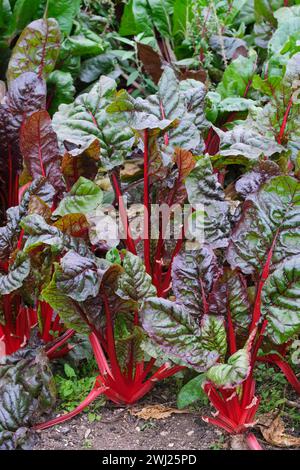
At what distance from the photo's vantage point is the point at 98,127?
202 centimetres

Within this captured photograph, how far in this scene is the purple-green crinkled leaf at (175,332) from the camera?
157cm

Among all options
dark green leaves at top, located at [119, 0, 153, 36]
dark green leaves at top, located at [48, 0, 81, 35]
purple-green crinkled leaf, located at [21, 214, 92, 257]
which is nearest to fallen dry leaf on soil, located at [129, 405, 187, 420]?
purple-green crinkled leaf, located at [21, 214, 92, 257]

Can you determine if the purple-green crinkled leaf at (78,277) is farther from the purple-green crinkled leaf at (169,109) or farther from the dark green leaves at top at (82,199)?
the purple-green crinkled leaf at (169,109)

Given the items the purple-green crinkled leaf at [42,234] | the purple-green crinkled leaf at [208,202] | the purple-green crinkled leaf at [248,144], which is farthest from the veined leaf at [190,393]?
the purple-green crinkled leaf at [248,144]

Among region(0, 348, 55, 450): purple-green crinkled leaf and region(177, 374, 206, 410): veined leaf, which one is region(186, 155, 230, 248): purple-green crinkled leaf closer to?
region(177, 374, 206, 410): veined leaf

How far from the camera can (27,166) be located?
208 centimetres

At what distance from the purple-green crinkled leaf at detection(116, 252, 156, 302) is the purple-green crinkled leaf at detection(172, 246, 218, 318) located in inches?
3.0

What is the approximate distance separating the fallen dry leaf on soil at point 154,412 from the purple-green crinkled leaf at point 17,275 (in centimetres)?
48

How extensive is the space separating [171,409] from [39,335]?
0.47m

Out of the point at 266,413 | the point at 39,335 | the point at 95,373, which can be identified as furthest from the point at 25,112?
the point at 266,413

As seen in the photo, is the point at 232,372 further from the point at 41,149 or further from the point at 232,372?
the point at 41,149

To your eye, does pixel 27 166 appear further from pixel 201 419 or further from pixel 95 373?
pixel 201 419

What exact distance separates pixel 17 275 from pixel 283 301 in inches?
28.5

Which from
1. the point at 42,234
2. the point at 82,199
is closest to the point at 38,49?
the point at 82,199
